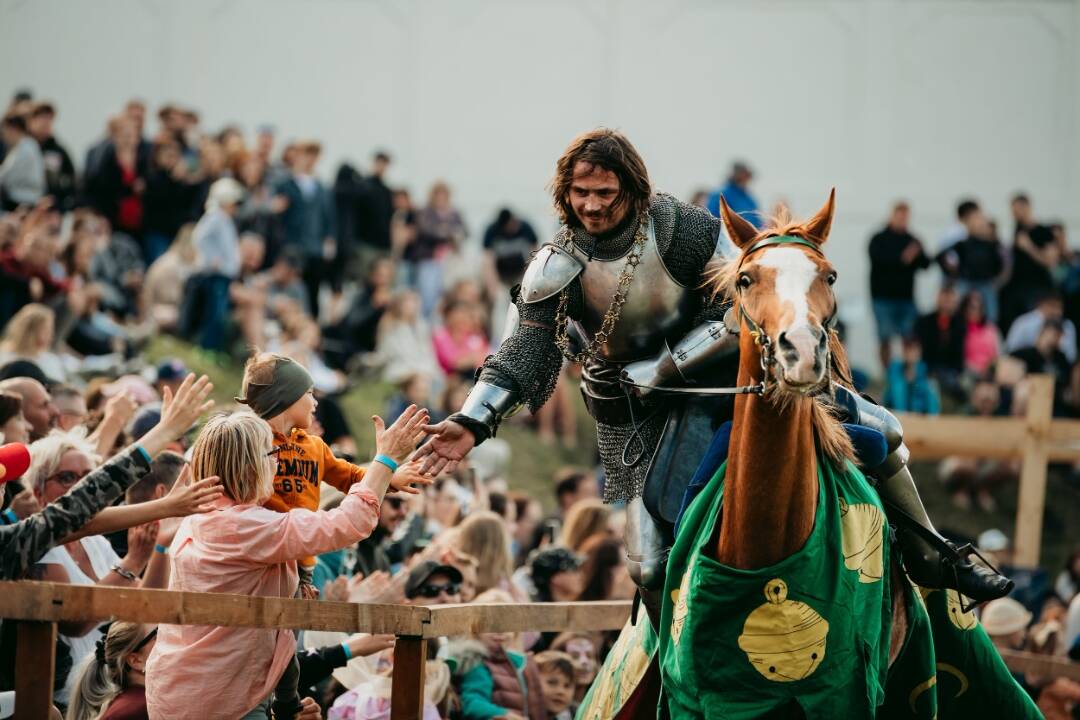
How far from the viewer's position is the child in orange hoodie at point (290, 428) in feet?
20.0

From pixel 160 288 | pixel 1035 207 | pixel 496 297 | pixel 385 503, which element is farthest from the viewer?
pixel 1035 207

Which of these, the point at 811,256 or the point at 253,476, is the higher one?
the point at 811,256

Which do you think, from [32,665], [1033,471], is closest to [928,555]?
[32,665]

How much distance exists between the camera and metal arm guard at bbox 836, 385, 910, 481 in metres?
6.21

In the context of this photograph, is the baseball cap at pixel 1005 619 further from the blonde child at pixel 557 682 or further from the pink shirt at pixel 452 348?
the pink shirt at pixel 452 348

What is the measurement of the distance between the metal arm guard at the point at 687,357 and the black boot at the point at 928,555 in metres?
0.82

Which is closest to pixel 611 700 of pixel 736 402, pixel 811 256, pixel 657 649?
pixel 657 649

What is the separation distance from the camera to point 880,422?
625 cm

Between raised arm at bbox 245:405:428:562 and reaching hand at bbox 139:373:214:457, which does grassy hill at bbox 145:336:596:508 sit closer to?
reaching hand at bbox 139:373:214:457

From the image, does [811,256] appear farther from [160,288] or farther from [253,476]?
[160,288]

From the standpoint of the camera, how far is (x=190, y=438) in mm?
8586

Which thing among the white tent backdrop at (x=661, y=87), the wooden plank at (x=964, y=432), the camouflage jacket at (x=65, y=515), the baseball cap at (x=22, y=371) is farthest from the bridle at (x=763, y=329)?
the white tent backdrop at (x=661, y=87)

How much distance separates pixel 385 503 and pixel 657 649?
2.11 metres

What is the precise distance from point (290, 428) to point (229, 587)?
0.72m
